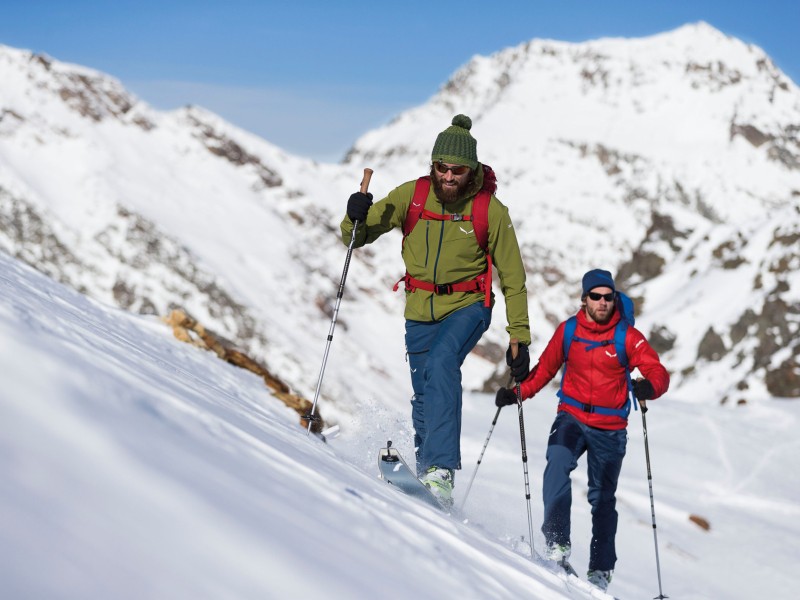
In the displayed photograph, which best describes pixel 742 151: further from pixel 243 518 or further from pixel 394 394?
pixel 243 518

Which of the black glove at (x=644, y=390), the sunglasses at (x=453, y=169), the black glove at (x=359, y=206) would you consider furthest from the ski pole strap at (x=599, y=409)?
the black glove at (x=359, y=206)

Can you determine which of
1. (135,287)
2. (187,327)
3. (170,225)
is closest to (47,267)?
(135,287)

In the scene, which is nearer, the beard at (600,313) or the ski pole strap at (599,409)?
the beard at (600,313)

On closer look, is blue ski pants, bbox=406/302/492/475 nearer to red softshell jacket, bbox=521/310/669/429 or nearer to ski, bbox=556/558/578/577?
red softshell jacket, bbox=521/310/669/429

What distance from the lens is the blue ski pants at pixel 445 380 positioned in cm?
572

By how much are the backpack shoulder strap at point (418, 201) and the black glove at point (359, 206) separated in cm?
37

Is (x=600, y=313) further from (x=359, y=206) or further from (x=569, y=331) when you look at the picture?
(x=359, y=206)

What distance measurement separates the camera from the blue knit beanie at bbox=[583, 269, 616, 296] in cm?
601

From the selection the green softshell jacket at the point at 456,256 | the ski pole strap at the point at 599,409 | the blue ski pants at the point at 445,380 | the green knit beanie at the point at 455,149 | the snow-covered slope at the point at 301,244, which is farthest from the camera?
the snow-covered slope at the point at 301,244

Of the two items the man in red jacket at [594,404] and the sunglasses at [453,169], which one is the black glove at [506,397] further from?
the sunglasses at [453,169]

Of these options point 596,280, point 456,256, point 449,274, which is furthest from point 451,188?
point 596,280

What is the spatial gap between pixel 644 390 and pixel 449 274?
174 centimetres

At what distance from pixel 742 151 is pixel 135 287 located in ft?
492

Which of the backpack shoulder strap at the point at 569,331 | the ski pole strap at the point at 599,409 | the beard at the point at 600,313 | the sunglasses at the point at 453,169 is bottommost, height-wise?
the ski pole strap at the point at 599,409
